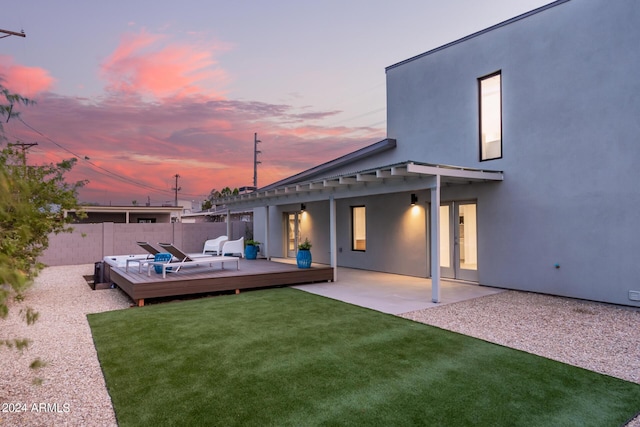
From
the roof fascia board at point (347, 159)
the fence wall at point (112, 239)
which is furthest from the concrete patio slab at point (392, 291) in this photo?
the fence wall at point (112, 239)

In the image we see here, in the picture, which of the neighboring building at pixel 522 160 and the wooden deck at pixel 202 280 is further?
the wooden deck at pixel 202 280

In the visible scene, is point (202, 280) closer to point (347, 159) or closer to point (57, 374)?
point (57, 374)

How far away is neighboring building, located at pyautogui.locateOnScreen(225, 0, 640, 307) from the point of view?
7.06m

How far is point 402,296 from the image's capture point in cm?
805

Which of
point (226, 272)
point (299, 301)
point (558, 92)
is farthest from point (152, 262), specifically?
point (558, 92)

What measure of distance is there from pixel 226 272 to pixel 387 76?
7.99 metres

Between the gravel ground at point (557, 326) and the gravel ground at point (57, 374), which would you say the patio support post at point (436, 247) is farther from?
the gravel ground at point (57, 374)

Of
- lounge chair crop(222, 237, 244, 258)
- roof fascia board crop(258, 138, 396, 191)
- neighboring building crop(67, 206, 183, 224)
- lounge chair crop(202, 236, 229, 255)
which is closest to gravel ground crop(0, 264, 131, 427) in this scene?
lounge chair crop(222, 237, 244, 258)

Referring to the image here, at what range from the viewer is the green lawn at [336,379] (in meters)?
3.05

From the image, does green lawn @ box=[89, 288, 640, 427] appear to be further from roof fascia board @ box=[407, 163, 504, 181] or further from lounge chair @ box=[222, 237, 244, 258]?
lounge chair @ box=[222, 237, 244, 258]

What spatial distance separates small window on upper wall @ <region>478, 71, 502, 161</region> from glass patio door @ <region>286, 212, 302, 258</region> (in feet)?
28.2

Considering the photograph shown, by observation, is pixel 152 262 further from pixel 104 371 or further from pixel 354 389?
pixel 354 389

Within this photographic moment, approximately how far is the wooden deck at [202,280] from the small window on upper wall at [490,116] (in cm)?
514

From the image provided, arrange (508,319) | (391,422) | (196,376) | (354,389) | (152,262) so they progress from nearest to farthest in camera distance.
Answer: (391,422) → (354,389) → (196,376) → (508,319) → (152,262)
